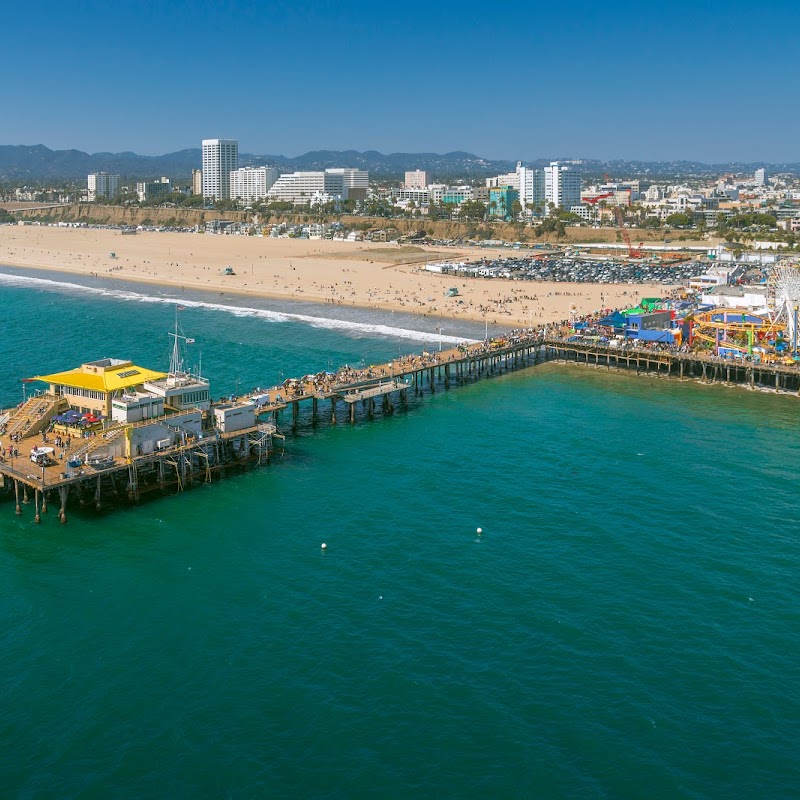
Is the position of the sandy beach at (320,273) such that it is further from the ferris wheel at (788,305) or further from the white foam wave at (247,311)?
the ferris wheel at (788,305)

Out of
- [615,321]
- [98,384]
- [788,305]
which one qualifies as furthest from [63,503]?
[788,305]

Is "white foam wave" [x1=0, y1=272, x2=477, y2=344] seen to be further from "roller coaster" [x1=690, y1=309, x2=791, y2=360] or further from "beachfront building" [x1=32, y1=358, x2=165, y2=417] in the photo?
"beachfront building" [x1=32, y1=358, x2=165, y2=417]

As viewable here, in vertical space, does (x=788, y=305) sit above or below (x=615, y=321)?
above

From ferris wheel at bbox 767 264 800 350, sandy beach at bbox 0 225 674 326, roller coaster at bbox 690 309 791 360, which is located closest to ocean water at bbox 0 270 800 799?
roller coaster at bbox 690 309 791 360

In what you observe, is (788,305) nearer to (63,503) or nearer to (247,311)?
(63,503)

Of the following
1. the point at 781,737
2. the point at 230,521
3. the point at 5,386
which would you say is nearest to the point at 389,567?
the point at 230,521
